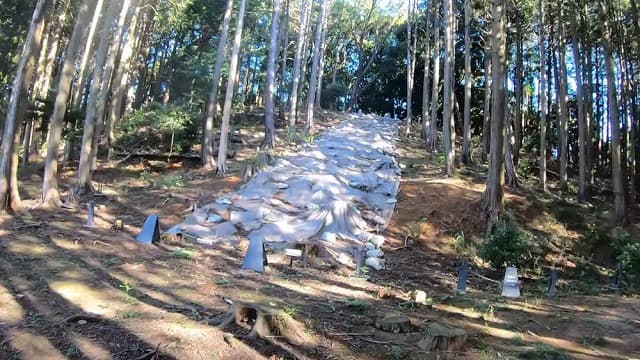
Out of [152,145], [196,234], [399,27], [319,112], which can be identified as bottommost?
[196,234]

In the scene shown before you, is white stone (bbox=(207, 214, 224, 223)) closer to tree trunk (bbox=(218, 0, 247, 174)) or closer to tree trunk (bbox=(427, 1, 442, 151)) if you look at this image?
tree trunk (bbox=(218, 0, 247, 174))

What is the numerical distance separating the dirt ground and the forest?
1.4 inches

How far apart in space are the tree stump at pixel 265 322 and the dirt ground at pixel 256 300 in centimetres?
9

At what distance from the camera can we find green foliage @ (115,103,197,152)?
1837cm

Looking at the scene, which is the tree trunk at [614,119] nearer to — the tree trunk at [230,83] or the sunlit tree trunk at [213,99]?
the tree trunk at [230,83]

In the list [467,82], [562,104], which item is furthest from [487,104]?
[562,104]

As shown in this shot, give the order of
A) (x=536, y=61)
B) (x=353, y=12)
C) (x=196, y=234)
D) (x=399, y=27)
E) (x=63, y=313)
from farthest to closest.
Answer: (x=353, y=12)
(x=399, y=27)
(x=536, y=61)
(x=196, y=234)
(x=63, y=313)

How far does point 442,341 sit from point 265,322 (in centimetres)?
159

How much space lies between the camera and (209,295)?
5.90 m

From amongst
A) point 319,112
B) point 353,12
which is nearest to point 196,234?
point 319,112

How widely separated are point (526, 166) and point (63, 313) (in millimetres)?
17018

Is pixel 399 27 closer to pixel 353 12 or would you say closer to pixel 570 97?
pixel 353 12

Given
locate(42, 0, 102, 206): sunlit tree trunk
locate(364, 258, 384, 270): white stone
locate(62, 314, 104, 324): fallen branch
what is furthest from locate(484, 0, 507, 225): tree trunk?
locate(42, 0, 102, 206): sunlit tree trunk

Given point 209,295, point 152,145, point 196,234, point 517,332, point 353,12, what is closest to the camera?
point 517,332
